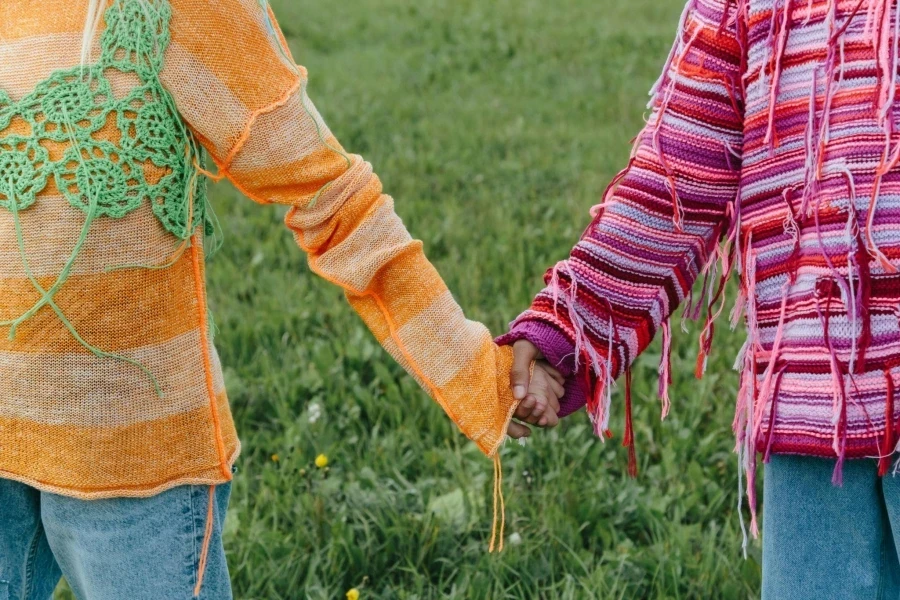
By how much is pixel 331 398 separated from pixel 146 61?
79.4 inches

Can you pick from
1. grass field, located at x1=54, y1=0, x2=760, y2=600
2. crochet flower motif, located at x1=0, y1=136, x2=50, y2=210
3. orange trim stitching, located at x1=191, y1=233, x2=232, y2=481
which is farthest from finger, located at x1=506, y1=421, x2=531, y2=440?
crochet flower motif, located at x1=0, y1=136, x2=50, y2=210

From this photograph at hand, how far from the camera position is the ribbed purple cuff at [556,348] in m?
2.00

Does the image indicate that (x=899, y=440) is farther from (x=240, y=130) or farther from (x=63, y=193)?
(x=63, y=193)

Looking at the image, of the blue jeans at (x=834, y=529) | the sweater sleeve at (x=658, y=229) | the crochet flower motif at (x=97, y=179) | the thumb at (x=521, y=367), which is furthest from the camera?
the thumb at (x=521, y=367)

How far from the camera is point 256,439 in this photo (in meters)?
3.33

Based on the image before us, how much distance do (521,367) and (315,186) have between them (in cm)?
54

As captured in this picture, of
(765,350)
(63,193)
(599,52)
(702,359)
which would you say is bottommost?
(599,52)

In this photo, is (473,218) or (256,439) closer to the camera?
(256,439)

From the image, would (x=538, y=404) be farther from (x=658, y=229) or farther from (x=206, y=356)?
(x=206, y=356)

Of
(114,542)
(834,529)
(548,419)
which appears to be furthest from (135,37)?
(834,529)

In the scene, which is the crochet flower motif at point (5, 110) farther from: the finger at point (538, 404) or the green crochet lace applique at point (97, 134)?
the finger at point (538, 404)

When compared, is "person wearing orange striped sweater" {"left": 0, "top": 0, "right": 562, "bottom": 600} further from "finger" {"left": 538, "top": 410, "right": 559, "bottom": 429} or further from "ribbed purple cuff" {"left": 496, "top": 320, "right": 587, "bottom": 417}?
"finger" {"left": 538, "top": 410, "right": 559, "bottom": 429}

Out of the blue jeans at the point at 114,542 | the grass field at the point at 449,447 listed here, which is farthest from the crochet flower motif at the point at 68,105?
the grass field at the point at 449,447

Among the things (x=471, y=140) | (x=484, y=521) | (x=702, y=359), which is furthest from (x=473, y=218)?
(x=702, y=359)
